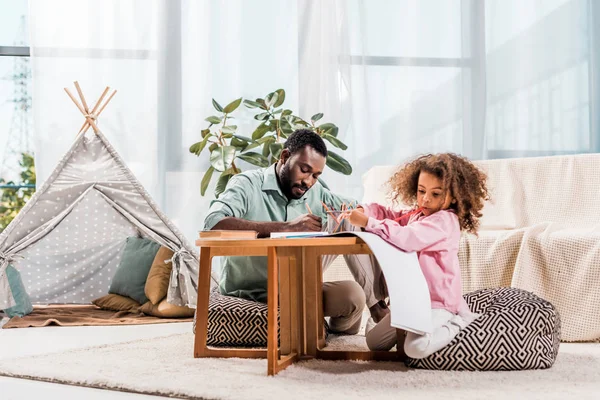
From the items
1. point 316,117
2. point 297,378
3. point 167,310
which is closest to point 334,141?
point 316,117

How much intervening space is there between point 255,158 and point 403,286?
85.9 inches

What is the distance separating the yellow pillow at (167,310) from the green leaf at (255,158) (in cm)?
89

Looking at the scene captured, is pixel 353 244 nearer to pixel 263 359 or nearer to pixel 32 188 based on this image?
pixel 263 359

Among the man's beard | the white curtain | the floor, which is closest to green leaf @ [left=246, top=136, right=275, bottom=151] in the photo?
the white curtain

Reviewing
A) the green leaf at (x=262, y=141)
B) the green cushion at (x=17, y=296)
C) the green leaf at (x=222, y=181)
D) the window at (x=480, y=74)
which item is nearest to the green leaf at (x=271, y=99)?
the green leaf at (x=262, y=141)

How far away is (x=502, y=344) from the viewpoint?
2068 mm

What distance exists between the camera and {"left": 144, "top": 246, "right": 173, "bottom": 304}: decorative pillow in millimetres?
3695

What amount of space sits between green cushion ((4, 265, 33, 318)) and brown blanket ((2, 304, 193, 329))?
0.14ft

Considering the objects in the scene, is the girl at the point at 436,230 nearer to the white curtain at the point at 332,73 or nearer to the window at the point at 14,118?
the white curtain at the point at 332,73

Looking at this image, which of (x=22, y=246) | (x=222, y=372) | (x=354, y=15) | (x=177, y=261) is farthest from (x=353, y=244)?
(x=354, y=15)

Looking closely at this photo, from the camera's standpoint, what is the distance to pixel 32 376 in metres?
2.00

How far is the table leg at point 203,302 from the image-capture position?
7.26 feet

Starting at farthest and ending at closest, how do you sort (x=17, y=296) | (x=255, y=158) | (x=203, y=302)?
1. (x=255, y=158)
2. (x=17, y=296)
3. (x=203, y=302)

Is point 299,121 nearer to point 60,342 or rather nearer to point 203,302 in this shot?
point 60,342
